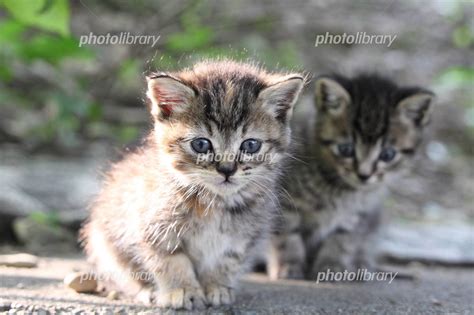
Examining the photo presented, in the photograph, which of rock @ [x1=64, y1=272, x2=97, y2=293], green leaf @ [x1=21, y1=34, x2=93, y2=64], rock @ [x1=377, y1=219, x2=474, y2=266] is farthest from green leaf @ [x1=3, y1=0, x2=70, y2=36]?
rock @ [x1=377, y1=219, x2=474, y2=266]

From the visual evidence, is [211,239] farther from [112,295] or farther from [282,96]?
[282,96]

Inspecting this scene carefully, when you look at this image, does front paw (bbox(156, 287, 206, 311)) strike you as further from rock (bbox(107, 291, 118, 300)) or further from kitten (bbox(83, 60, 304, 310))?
rock (bbox(107, 291, 118, 300))

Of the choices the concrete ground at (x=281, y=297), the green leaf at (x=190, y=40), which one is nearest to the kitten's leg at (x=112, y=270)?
the concrete ground at (x=281, y=297)

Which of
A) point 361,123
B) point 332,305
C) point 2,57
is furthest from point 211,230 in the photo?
point 2,57

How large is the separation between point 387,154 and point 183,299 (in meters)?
1.96

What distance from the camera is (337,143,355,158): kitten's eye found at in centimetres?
439

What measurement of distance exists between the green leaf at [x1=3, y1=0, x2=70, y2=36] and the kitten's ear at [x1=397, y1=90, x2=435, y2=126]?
7.81 ft

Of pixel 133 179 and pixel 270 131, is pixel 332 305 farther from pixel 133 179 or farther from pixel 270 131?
pixel 133 179

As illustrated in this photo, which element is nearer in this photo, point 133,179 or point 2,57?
point 133,179

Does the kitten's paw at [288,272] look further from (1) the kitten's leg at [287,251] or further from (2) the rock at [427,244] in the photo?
(2) the rock at [427,244]

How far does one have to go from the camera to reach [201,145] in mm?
3186

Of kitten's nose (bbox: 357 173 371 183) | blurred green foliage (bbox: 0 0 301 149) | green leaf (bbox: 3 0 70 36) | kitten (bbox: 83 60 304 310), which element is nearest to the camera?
kitten (bbox: 83 60 304 310)

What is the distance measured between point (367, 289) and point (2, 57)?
3.32m

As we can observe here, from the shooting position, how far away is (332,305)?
3406mm
